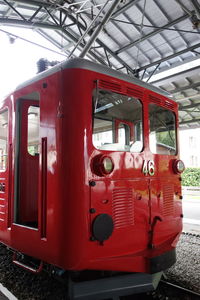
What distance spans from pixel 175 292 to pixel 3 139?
3.11m

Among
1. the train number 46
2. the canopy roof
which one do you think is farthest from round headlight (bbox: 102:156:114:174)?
the canopy roof

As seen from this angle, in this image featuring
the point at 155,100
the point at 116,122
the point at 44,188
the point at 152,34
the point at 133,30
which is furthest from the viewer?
the point at 133,30

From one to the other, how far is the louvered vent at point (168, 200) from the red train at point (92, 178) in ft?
0.04

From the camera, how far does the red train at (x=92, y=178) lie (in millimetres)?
2527

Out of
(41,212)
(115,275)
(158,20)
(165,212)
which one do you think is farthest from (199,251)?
(158,20)

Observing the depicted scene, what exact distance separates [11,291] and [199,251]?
3405mm

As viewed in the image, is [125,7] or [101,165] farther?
[125,7]

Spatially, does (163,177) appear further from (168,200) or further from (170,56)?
(170,56)

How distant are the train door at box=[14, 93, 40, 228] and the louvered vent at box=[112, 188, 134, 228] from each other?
119cm

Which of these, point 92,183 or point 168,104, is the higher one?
point 168,104

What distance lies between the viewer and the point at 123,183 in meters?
2.86

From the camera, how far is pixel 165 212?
337 centimetres

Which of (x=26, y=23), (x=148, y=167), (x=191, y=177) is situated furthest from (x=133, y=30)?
(x=191, y=177)

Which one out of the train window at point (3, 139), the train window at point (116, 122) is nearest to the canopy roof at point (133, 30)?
the train window at point (3, 139)
